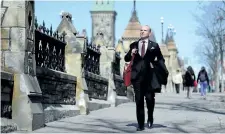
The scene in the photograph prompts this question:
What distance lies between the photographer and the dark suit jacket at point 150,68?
8.52 metres

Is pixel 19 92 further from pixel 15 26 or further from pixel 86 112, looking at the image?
pixel 86 112

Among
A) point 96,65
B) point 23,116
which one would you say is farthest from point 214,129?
point 96,65

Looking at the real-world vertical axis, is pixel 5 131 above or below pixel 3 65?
below

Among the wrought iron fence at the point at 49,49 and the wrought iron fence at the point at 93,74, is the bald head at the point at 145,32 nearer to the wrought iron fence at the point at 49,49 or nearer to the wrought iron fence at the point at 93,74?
the wrought iron fence at the point at 49,49

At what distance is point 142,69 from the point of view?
27.9 feet

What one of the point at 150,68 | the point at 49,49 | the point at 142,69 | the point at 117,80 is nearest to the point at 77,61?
the point at 49,49

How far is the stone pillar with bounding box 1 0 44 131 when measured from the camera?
8.15 metres

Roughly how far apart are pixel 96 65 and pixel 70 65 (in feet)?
11.2

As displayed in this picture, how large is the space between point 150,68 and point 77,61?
14.2ft

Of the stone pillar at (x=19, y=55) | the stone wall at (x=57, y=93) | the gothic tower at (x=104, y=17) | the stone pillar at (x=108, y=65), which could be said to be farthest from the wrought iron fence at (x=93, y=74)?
Answer: the gothic tower at (x=104, y=17)

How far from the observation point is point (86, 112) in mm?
12414

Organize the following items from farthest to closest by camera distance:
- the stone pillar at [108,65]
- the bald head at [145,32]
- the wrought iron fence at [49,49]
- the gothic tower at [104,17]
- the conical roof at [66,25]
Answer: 1. the gothic tower at [104,17]
2. the stone pillar at [108,65]
3. the conical roof at [66,25]
4. the wrought iron fence at [49,49]
5. the bald head at [145,32]

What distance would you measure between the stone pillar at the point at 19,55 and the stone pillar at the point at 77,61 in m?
4.19

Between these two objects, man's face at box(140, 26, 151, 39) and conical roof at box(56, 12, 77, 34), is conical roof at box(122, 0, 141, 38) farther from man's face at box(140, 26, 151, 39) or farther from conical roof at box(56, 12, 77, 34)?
man's face at box(140, 26, 151, 39)
